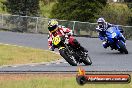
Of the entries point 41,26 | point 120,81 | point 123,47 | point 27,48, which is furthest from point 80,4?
point 120,81

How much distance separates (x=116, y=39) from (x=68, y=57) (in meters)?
7.14

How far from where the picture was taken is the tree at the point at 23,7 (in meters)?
48.0

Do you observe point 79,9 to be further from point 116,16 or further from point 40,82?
point 40,82

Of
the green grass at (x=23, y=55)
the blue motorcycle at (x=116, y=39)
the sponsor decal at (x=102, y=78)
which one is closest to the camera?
the sponsor decal at (x=102, y=78)

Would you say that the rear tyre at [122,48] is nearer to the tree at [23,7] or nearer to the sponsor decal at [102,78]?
the sponsor decal at [102,78]

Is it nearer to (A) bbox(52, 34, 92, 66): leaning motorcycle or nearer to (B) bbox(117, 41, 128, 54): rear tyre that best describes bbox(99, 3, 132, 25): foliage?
(B) bbox(117, 41, 128, 54): rear tyre

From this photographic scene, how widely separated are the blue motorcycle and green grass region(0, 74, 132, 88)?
12.1 m

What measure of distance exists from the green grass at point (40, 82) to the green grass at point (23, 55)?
8428mm

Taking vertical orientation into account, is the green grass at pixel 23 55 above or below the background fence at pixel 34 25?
above

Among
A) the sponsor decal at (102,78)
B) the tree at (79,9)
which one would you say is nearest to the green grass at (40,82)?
the sponsor decal at (102,78)

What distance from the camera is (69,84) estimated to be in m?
11.1

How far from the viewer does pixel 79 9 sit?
48.3 m

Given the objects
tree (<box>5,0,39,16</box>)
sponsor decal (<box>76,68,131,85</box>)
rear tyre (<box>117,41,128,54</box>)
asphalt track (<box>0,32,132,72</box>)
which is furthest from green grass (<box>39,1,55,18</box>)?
sponsor decal (<box>76,68,131,85</box>)

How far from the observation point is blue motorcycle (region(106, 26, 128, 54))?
24.6 metres
